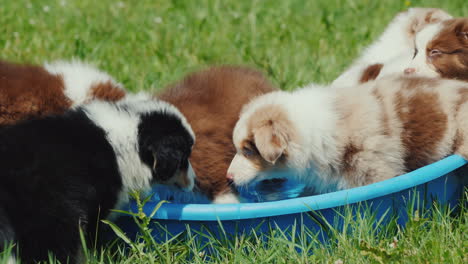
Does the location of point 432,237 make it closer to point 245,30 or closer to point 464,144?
point 464,144

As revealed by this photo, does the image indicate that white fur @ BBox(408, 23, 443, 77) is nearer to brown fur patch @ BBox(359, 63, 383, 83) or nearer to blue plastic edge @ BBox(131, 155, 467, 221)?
brown fur patch @ BBox(359, 63, 383, 83)

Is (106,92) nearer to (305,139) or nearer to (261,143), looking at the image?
(261,143)

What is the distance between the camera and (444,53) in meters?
5.35

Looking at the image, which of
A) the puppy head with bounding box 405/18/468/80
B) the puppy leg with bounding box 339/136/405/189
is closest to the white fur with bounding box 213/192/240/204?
the puppy leg with bounding box 339/136/405/189

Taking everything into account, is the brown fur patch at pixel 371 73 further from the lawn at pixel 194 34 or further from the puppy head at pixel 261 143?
the puppy head at pixel 261 143

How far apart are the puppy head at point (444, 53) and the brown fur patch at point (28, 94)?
2697 millimetres

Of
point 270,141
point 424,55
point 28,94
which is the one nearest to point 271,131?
point 270,141

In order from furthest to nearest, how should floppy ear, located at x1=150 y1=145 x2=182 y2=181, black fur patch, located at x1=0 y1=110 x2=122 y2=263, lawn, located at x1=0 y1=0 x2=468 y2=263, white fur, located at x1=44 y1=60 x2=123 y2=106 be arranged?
lawn, located at x1=0 y1=0 x2=468 y2=263, white fur, located at x1=44 y1=60 x2=123 y2=106, floppy ear, located at x1=150 y1=145 x2=182 y2=181, black fur patch, located at x1=0 y1=110 x2=122 y2=263

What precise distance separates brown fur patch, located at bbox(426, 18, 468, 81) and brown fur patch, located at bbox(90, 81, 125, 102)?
2485 mm

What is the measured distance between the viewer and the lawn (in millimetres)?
6914

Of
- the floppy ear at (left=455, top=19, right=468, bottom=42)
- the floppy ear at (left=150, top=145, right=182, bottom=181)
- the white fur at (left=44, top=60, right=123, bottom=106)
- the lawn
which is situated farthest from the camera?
the lawn

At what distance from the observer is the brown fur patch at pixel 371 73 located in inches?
221

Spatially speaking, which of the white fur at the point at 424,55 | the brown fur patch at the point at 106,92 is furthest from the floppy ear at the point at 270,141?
the white fur at the point at 424,55

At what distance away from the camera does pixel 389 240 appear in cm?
401
